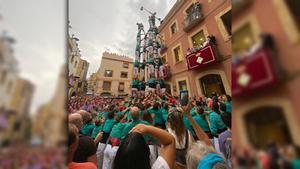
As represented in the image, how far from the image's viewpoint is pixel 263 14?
2.9 inches

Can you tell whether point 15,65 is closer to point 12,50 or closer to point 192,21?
point 12,50

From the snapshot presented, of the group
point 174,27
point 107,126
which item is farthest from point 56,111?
point 107,126

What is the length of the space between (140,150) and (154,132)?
0.06 meters

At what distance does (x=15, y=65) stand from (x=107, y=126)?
0.98 m

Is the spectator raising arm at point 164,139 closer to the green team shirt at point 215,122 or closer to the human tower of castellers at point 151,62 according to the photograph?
the human tower of castellers at point 151,62

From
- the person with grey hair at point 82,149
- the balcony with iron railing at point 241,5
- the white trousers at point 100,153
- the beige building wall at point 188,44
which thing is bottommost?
the white trousers at point 100,153

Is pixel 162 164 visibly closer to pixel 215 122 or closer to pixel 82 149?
pixel 82 149

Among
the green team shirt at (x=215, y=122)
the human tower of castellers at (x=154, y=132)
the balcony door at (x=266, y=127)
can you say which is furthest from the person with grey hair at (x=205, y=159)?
the green team shirt at (x=215, y=122)

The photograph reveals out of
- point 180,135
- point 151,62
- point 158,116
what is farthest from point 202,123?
point 151,62

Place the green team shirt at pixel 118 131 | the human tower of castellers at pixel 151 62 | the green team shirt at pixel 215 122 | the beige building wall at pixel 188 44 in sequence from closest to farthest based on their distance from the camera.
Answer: the beige building wall at pixel 188 44, the human tower of castellers at pixel 151 62, the green team shirt at pixel 215 122, the green team shirt at pixel 118 131

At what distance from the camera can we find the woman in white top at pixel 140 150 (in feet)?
1.15

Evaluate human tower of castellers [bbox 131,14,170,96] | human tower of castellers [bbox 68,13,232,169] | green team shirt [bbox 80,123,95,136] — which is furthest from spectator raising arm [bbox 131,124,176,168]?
green team shirt [bbox 80,123,95,136]

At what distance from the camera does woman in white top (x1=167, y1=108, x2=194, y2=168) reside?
0.60 m

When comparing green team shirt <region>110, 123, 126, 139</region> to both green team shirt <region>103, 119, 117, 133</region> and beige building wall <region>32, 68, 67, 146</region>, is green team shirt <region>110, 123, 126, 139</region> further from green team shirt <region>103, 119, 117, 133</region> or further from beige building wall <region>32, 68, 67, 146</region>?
beige building wall <region>32, 68, 67, 146</region>
